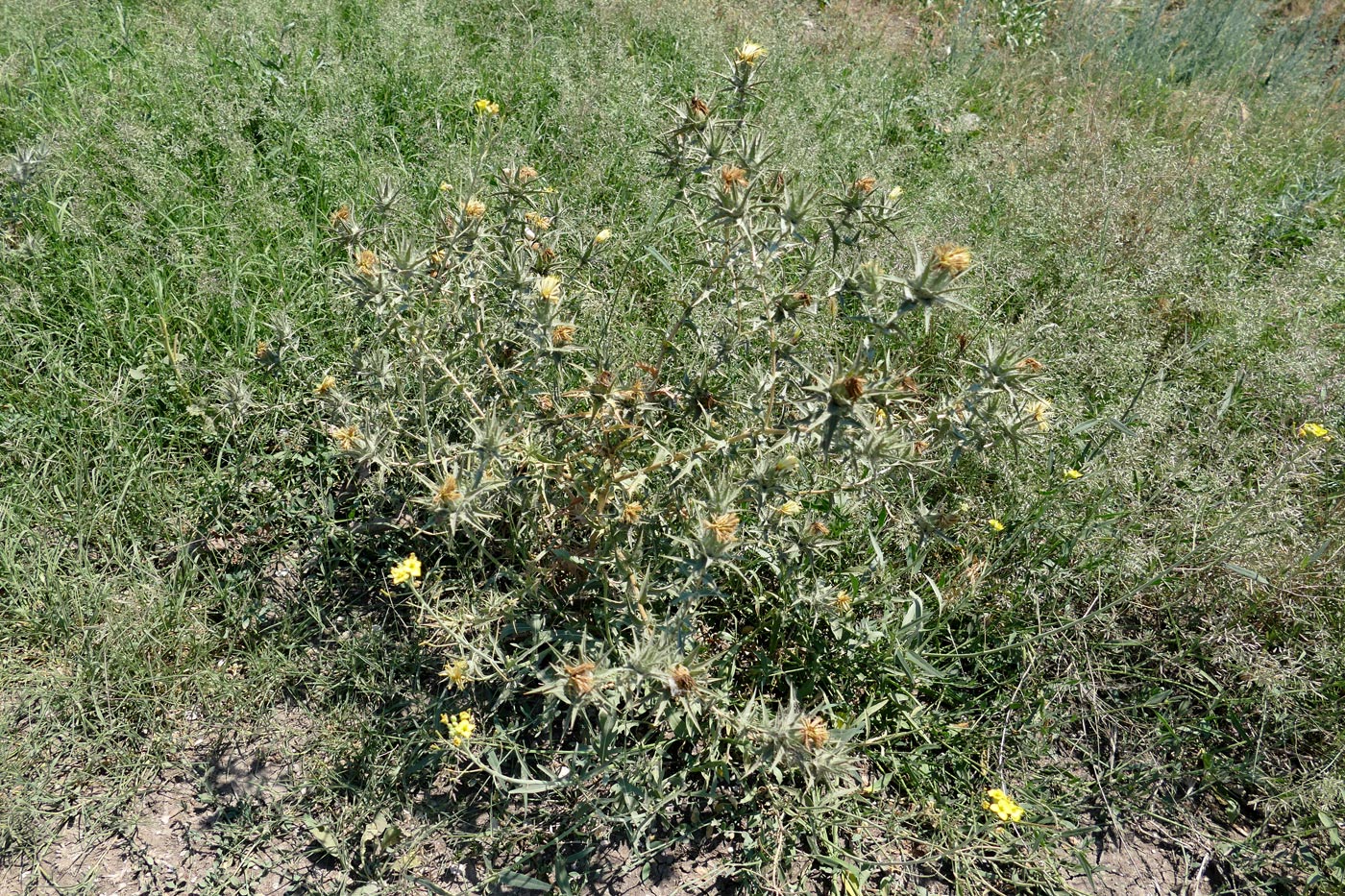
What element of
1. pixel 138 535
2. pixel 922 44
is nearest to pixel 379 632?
pixel 138 535

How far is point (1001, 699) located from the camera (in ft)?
7.77

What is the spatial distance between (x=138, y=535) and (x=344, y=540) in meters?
0.59

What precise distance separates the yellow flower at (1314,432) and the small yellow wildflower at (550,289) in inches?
97.0

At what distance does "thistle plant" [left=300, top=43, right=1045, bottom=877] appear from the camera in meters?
1.81

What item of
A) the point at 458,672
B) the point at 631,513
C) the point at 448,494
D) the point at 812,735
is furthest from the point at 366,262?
the point at 812,735

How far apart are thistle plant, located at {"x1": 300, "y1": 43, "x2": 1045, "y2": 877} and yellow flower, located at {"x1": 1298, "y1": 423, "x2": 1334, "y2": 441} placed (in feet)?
4.31

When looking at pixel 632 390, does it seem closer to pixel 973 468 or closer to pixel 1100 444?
pixel 973 468

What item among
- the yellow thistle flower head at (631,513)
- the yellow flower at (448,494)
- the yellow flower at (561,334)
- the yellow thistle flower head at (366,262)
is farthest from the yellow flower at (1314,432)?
the yellow thistle flower head at (366,262)

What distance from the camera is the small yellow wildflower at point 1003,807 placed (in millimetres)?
2080

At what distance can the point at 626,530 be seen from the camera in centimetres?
205

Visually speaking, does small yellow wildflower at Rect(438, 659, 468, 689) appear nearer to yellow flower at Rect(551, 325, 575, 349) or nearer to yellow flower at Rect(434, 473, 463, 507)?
yellow flower at Rect(434, 473, 463, 507)

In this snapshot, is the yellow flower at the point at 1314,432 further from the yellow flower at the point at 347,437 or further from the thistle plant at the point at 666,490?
the yellow flower at the point at 347,437

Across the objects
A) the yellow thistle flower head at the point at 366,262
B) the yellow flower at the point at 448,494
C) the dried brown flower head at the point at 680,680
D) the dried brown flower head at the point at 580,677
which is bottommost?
the dried brown flower head at the point at 680,680

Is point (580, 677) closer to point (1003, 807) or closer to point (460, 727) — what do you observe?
point (460, 727)
